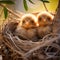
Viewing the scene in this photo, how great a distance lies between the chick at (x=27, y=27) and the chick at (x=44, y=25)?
21mm

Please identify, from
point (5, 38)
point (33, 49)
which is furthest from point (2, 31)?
point (33, 49)

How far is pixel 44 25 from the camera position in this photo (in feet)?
3.05

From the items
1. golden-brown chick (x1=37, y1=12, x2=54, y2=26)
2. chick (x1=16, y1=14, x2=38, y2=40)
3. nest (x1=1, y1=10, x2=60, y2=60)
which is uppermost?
golden-brown chick (x1=37, y1=12, x2=54, y2=26)

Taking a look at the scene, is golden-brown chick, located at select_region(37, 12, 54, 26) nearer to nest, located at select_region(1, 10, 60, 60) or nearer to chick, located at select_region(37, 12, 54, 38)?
chick, located at select_region(37, 12, 54, 38)

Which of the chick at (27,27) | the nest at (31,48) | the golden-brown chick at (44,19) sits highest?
the golden-brown chick at (44,19)

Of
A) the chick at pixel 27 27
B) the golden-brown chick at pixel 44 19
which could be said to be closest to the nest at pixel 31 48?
the chick at pixel 27 27

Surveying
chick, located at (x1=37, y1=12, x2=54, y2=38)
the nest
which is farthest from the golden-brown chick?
the nest

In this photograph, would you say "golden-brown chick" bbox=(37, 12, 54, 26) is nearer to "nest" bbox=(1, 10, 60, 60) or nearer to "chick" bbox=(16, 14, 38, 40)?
"chick" bbox=(16, 14, 38, 40)

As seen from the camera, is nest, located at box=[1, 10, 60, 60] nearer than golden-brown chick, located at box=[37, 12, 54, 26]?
Yes

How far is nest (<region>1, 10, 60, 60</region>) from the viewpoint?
71 centimetres

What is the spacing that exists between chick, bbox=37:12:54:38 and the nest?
0.33 feet

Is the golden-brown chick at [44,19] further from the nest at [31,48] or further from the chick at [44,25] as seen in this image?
the nest at [31,48]

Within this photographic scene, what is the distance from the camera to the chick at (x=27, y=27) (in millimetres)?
860

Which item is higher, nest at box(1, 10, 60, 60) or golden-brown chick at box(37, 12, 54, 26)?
golden-brown chick at box(37, 12, 54, 26)
